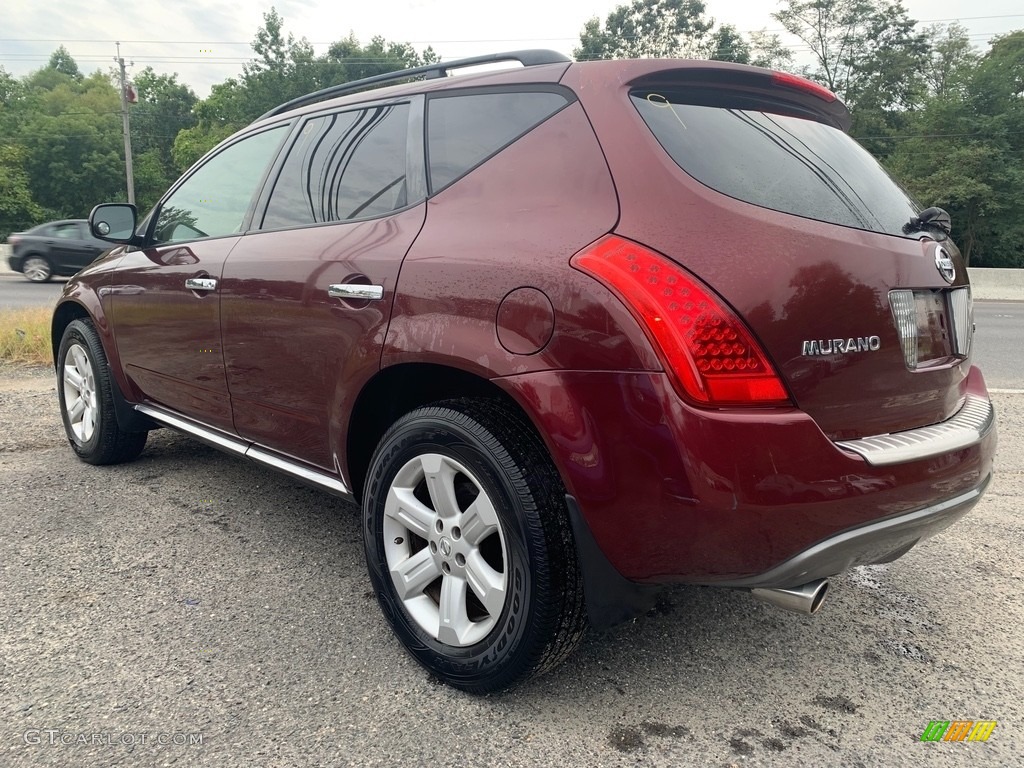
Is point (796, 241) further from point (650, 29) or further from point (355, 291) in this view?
point (650, 29)

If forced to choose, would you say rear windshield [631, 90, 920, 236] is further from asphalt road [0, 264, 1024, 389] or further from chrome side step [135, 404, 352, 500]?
asphalt road [0, 264, 1024, 389]

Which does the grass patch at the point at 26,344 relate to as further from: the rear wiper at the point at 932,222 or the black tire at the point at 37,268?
the black tire at the point at 37,268

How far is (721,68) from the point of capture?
6.96 feet

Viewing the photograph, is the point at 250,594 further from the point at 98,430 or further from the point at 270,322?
the point at 98,430

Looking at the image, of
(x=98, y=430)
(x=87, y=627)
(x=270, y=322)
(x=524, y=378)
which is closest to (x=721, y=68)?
(x=524, y=378)

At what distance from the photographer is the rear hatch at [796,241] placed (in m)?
1.72

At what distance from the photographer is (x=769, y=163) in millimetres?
1979

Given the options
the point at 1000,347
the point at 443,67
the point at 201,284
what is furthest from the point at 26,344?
the point at 1000,347

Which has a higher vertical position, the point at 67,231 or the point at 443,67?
the point at 67,231

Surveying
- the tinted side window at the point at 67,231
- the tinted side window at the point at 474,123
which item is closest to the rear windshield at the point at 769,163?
the tinted side window at the point at 474,123

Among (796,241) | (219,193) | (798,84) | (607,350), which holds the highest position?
(798,84)

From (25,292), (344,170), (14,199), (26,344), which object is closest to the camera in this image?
(344,170)

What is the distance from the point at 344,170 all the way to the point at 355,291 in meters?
0.62

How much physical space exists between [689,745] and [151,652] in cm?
163
